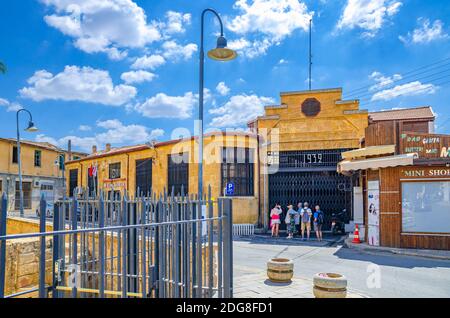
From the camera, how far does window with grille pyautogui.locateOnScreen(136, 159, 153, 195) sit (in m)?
23.2

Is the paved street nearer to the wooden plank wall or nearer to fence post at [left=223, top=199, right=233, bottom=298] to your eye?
the wooden plank wall

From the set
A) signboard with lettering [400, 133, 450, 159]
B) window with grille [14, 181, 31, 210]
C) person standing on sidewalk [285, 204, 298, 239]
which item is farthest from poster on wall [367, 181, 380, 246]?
window with grille [14, 181, 31, 210]

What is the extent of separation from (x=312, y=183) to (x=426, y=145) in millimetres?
7046

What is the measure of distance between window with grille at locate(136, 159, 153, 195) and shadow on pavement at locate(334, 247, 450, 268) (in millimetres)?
14248

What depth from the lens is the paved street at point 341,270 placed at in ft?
23.2

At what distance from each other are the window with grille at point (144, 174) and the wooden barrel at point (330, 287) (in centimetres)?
1801

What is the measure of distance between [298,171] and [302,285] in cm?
1199

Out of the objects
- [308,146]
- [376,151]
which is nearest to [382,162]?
[376,151]

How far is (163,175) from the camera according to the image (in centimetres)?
2195

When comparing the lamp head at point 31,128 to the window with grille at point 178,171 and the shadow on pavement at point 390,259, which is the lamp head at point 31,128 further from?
the shadow on pavement at point 390,259

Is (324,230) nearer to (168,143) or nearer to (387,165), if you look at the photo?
(387,165)

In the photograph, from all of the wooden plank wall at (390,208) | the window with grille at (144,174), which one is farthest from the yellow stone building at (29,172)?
the wooden plank wall at (390,208)

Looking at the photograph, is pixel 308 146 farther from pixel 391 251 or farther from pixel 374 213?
pixel 391 251

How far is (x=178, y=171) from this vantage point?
21188 mm
